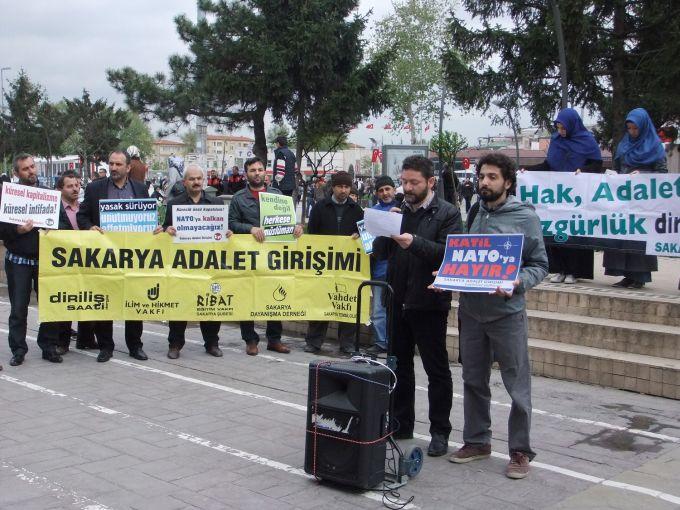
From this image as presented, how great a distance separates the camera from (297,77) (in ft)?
89.1

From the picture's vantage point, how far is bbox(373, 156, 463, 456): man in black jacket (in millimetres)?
5609

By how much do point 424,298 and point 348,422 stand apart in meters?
1.17

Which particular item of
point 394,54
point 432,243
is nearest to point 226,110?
point 394,54

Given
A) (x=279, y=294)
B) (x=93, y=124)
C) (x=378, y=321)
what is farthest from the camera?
(x=93, y=124)

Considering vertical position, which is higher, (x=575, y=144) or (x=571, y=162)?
(x=575, y=144)

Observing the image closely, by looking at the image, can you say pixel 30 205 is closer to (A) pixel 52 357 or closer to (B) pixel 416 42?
(A) pixel 52 357

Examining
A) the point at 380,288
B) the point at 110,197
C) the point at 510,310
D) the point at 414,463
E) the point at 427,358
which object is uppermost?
the point at 110,197

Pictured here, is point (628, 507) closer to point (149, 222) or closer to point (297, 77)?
point (149, 222)

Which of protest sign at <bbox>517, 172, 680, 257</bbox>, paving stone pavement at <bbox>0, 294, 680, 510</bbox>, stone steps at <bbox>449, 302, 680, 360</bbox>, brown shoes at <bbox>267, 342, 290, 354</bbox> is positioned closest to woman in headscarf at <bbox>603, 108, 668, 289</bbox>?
protest sign at <bbox>517, 172, 680, 257</bbox>

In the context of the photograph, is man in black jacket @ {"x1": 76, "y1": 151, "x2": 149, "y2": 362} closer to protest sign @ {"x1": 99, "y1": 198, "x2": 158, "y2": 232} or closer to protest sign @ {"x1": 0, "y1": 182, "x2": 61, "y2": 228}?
protest sign @ {"x1": 99, "y1": 198, "x2": 158, "y2": 232}

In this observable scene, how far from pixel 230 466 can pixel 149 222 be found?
4.16m

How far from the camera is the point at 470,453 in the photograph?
5574 millimetres

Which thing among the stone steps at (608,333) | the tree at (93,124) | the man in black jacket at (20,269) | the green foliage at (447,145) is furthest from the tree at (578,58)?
the tree at (93,124)

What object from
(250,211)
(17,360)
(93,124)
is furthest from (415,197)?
(93,124)
